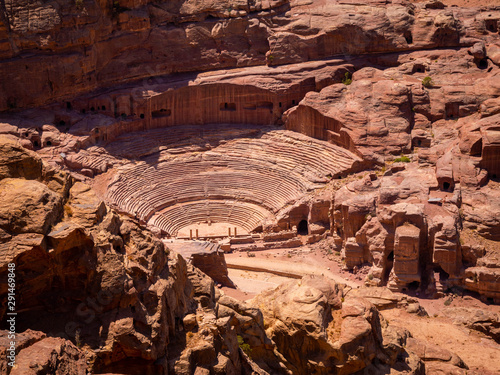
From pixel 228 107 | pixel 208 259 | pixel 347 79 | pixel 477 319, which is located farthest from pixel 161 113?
pixel 477 319

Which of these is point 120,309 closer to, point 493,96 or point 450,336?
point 450,336

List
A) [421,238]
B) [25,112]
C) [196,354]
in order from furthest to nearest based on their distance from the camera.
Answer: [25,112] → [421,238] → [196,354]

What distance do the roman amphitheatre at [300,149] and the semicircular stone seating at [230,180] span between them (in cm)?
13

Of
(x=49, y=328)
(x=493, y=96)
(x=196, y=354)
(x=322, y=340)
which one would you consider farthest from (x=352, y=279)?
(x=49, y=328)

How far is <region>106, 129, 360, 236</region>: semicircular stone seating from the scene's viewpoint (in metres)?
44.4

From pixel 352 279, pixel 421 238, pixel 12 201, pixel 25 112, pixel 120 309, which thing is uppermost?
pixel 12 201

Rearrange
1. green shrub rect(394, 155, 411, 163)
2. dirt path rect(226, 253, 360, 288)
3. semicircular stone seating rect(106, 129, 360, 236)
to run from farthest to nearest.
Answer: semicircular stone seating rect(106, 129, 360, 236) → green shrub rect(394, 155, 411, 163) → dirt path rect(226, 253, 360, 288)

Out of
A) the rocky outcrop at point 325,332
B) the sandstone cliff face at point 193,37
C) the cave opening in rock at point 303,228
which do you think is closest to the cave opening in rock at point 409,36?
the sandstone cliff face at point 193,37

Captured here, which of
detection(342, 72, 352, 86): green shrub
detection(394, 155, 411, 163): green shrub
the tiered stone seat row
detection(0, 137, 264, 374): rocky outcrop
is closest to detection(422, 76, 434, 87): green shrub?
detection(342, 72, 352, 86): green shrub

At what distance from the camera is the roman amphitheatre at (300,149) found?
2486 centimetres

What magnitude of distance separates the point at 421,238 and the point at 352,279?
4.07 meters

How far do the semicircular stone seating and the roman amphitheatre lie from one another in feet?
0.42

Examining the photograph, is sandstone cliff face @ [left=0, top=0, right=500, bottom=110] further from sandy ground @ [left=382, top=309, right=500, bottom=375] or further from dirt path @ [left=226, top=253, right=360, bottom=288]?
sandy ground @ [left=382, top=309, right=500, bottom=375]

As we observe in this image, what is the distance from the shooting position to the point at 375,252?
37.9m
